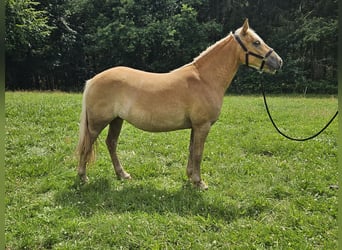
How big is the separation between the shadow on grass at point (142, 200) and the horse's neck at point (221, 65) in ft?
5.30

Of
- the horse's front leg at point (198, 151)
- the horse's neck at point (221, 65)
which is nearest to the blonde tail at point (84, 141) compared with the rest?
the horse's front leg at point (198, 151)

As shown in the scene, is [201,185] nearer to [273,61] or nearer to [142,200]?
[142,200]

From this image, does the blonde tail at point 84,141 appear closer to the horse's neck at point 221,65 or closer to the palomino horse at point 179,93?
the palomino horse at point 179,93

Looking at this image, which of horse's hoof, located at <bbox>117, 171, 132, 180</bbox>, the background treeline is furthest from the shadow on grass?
the background treeline

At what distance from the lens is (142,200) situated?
173 inches

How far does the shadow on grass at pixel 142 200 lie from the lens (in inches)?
161

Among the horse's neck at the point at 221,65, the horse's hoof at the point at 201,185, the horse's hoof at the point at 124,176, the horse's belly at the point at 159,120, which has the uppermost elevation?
the horse's neck at the point at 221,65

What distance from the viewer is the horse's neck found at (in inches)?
186

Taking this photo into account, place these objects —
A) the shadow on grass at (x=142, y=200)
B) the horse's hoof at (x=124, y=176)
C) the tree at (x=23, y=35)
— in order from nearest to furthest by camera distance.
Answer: the shadow on grass at (x=142, y=200), the horse's hoof at (x=124, y=176), the tree at (x=23, y=35)

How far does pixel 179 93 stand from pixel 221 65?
30.4 inches

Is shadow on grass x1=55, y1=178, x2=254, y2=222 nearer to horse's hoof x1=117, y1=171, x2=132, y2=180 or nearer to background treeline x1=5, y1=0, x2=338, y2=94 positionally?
horse's hoof x1=117, y1=171, x2=132, y2=180

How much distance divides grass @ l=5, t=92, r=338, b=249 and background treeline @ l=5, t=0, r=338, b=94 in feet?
50.3

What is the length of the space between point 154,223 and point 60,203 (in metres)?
1.40

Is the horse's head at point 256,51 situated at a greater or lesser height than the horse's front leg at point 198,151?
greater
